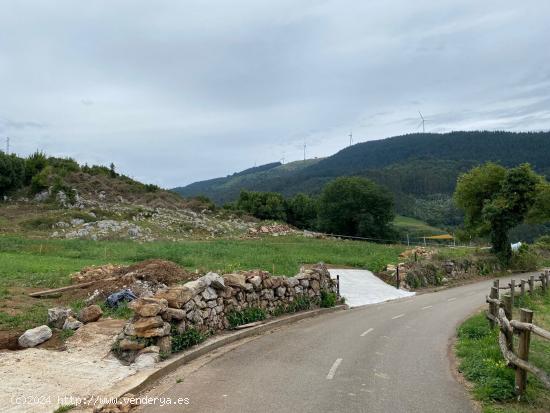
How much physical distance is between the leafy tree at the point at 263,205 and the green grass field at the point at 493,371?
276ft

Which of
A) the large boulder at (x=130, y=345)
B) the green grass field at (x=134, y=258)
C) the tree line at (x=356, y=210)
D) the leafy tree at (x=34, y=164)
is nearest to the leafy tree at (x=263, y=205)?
the tree line at (x=356, y=210)

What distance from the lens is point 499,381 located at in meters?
8.83

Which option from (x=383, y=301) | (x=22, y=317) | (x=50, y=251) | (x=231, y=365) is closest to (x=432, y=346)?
(x=231, y=365)

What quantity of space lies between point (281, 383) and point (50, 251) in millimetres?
25257

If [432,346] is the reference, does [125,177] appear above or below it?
above

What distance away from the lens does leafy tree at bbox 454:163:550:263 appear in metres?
41.6

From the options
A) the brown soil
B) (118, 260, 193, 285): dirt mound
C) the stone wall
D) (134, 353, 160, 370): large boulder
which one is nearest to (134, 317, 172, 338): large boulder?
the stone wall

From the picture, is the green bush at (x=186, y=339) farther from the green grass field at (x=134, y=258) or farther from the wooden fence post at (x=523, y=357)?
the green grass field at (x=134, y=258)

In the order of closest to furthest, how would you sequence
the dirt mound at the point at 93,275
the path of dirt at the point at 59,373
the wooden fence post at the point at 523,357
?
1. the path of dirt at the point at 59,373
2. the wooden fence post at the point at 523,357
3. the dirt mound at the point at 93,275

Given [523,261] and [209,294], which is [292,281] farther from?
[523,261]

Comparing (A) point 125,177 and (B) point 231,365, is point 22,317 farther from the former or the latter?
(A) point 125,177

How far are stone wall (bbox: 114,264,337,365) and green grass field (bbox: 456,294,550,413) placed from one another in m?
6.00

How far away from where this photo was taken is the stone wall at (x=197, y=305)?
411 inches

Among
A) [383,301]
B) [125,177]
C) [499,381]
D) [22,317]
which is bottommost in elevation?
[383,301]
